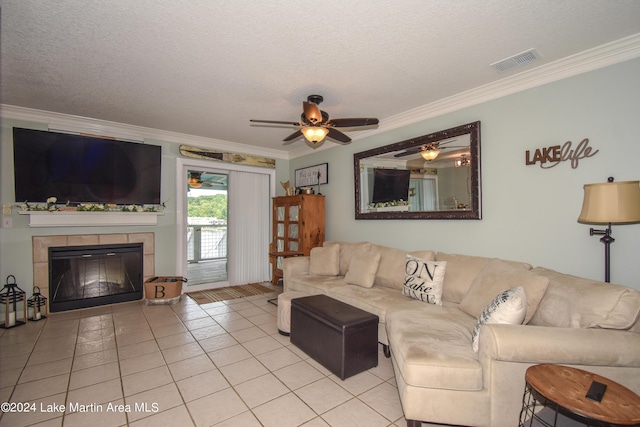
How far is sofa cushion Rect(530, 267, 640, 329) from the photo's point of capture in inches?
62.2

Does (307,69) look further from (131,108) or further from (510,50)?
(131,108)

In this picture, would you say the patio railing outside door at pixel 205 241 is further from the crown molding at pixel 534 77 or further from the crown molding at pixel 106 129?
the crown molding at pixel 534 77

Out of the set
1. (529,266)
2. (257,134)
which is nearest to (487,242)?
(529,266)

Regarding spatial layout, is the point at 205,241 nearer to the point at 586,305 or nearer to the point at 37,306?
the point at 37,306

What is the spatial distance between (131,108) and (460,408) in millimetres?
4395

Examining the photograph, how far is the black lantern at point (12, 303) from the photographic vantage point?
3260 millimetres

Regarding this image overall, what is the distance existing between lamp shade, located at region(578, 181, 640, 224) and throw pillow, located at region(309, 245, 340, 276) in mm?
2672

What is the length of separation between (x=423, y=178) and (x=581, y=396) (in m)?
2.52

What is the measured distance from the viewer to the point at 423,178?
3438mm

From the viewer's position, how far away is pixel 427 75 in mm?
2656

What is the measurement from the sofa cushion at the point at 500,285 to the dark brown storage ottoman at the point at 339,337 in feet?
2.67

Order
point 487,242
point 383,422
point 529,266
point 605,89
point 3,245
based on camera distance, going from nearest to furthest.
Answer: point 383,422 < point 605,89 < point 529,266 < point 487,242 < point 3,245

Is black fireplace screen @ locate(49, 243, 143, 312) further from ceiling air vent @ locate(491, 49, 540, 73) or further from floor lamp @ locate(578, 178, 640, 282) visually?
floor lamp @ locate(578, 178, 640, 282)

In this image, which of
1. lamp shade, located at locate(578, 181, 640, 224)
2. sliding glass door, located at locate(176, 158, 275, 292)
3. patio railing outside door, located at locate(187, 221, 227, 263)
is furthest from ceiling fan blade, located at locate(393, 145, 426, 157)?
patio railing outside door, located at locate(187, 221, 227, 263)
